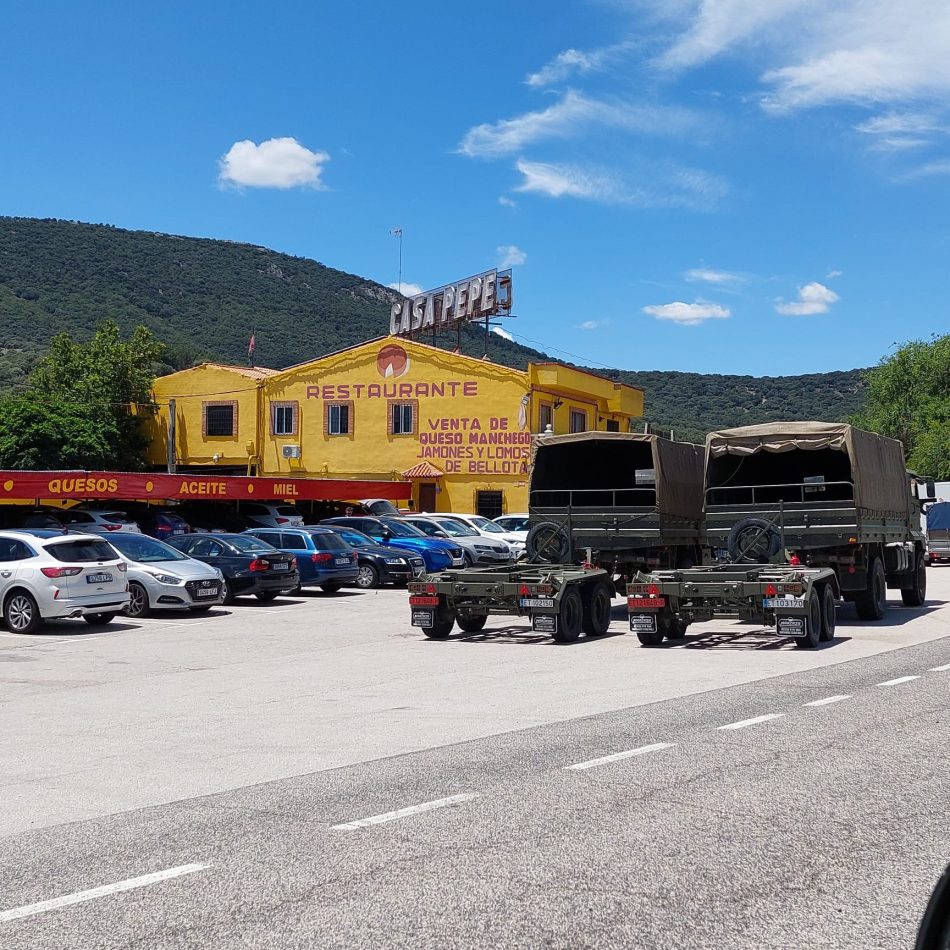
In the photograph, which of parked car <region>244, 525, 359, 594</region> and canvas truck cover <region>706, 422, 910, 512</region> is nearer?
canvas truck cover <region>706, 422, 910, 512</region>

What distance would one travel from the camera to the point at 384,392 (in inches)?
2144

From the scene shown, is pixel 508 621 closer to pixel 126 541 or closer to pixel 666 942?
pixel 126 541

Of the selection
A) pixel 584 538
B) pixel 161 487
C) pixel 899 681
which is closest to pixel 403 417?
pixel 161 487

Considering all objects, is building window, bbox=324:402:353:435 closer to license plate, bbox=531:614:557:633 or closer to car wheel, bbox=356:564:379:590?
car wheel, bbox=356:564:379:590

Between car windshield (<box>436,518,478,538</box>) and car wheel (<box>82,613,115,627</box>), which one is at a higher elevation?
car windshield (<box>436,518,478,538</box>)

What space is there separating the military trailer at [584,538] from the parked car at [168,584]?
518 centimetres

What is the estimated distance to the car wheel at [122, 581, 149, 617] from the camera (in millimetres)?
21000

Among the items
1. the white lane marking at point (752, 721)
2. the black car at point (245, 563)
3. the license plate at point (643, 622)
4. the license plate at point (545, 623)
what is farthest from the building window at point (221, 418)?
the white lane marking at point (752, 721)

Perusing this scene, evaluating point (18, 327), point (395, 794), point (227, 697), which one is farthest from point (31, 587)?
point (18, 327)

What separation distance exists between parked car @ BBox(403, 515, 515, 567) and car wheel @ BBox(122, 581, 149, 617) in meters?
11.5

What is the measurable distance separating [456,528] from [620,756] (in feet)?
90.8

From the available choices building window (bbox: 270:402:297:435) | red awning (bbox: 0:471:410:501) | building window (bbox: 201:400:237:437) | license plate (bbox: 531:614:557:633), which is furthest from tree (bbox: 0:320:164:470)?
license plate (bbox: 531:614:557:633)

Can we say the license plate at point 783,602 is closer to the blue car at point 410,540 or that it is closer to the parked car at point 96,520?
the blue car at point 410,540

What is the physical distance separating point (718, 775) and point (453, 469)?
45584mm
